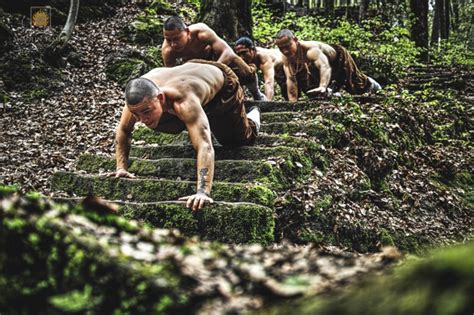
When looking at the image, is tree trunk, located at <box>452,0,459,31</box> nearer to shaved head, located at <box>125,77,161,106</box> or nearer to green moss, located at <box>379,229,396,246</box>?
green moss, located at <box>379,229,396,246</box>

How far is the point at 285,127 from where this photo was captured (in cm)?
653

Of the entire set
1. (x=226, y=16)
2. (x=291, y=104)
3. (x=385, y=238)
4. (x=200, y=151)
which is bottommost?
(x=385, y=238)

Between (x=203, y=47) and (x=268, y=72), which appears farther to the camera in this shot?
(x=268, y=72)

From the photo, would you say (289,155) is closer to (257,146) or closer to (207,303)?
(257,146)

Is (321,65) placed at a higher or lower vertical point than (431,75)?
higher

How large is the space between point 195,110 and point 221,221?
1.08 m

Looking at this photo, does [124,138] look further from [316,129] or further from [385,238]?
[385,238]

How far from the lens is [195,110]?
4195 mm

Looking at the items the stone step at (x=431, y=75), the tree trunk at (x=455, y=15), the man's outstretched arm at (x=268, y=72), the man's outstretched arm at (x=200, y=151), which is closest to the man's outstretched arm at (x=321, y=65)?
the man's outstretched arm at (x=268, y=72)

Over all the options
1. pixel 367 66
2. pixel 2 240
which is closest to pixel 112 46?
pixel 367 66

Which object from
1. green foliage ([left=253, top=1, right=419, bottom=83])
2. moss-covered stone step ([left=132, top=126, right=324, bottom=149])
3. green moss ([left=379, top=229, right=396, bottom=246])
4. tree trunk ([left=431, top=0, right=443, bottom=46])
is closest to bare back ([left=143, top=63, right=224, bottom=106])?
moss-covered stone step ([left=132, top=126, right=324, bottom=149])

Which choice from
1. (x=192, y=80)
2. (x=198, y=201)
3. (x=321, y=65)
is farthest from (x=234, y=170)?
(x=321, y=65)

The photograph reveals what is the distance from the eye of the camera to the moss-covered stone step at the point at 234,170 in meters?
4.82

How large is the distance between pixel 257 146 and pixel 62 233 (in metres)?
4.48
